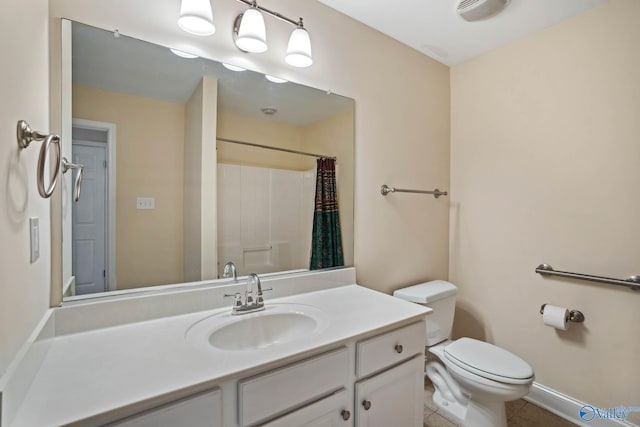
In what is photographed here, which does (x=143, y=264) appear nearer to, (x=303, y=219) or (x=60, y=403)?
(x=60, y=403)

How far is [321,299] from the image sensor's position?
1399mm

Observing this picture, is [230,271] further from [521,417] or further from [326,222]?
[521,417]

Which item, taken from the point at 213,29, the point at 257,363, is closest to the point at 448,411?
the point at 257,363

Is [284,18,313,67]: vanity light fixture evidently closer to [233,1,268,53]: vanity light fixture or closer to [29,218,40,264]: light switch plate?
[233,1,268,53]: vanity light fixture

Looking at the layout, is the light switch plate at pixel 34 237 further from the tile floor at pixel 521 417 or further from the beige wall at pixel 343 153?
the tile floor at pixel 521 417

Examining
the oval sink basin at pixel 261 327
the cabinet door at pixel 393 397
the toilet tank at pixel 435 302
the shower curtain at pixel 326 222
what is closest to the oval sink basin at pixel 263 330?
the oval sink basin at pixel 261 327

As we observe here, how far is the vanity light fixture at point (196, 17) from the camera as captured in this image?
3.62 ft

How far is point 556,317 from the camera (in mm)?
1635

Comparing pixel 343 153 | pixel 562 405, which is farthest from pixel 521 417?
pixel 343 153

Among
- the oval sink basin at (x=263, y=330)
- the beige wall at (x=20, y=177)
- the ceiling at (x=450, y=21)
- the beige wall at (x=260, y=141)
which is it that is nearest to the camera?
the beige wall at (x=20, y=177)

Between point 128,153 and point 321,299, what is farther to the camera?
point 321,299

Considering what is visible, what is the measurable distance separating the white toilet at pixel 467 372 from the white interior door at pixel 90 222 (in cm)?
152

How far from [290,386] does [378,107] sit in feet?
5.19

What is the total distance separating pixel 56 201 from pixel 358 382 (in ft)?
4.04
